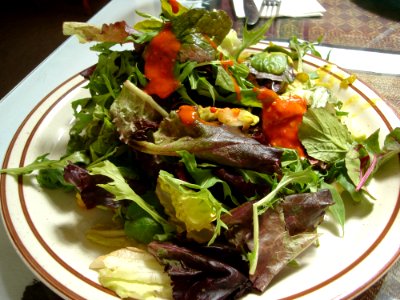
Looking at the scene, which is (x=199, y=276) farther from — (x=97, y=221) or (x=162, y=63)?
(x=162, y=63)

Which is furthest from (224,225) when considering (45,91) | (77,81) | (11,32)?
(11,32)

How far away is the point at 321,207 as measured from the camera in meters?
0.91

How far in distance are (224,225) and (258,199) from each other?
0.13m

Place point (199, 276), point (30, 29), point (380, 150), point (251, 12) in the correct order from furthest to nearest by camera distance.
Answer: point (30, 29), point (251, 12), point (380, 150), point (199, 276)

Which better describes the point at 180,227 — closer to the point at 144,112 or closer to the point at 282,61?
the point at 144,112

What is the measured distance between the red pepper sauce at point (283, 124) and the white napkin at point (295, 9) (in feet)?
3.61

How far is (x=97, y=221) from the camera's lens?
3.47 feet

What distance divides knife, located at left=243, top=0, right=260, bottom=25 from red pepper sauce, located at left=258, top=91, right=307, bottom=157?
1.02m

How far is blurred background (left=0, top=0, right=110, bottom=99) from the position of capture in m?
3.42

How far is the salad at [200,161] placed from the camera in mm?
855

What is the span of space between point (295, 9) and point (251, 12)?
0.26 meters

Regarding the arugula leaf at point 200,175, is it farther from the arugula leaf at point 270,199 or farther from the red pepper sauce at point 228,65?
the red pepper sauce at point 228,65

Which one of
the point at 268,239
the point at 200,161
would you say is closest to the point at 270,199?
the point at 268,239

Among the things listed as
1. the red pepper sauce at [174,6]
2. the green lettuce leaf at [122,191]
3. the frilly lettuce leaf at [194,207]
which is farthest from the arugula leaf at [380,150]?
the red pepper sauce at [174,6]
